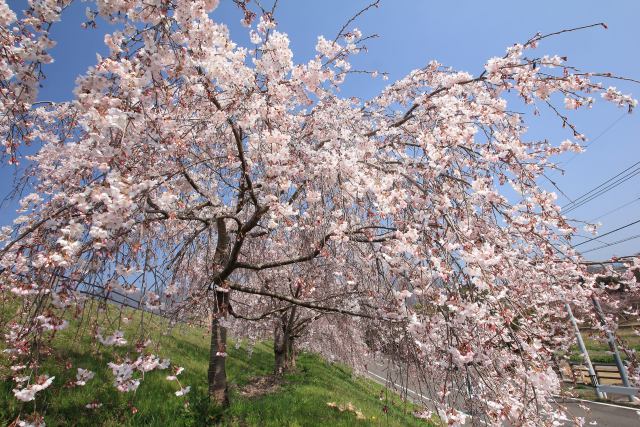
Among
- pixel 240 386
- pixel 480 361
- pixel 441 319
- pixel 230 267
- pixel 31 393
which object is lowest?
pixel 240 386

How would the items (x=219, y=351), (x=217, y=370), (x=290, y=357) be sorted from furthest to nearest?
(x=290, y=357)
(x=217, y=370)
(x=219, y=351)

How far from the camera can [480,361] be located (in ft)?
9.98

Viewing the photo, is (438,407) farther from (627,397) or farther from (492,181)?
(627,397)

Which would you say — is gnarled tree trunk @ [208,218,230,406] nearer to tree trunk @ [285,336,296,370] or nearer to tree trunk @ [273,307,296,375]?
tree trunk @ [273,307,296,375]

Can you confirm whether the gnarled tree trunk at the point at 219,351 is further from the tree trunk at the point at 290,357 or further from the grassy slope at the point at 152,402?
the tree trunk at the point at 290,357

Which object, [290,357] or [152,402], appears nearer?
[152,402]

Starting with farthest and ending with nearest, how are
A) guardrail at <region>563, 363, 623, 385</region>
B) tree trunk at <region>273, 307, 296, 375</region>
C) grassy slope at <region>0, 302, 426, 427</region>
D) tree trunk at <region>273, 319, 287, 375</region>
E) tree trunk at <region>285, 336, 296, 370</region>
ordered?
guardrail at <region>563, 363, 623, 385</region> → tree trunk at <region>285, 336, 296, 370</region> → tree trunk at <region>273, 319, 287, 375</region> → tree trunk at <region>273, 307, 296, 375</region> → grassy slope at <region>0, 302, 426, 427</region>

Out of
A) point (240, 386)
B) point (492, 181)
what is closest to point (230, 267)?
point (492, 181)

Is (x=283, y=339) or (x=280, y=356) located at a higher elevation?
(x=283, y=339)

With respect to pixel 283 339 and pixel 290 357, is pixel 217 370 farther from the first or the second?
pixel 290 357

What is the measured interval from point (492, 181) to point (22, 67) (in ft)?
16.4

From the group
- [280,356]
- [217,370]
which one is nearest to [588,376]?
[280,356]

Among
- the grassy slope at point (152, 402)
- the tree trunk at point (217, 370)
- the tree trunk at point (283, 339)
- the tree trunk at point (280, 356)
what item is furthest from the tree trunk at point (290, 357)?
the tree trunk at point (217, 370)

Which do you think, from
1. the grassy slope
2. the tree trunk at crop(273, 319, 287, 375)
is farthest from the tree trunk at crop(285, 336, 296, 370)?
the grassy slope
